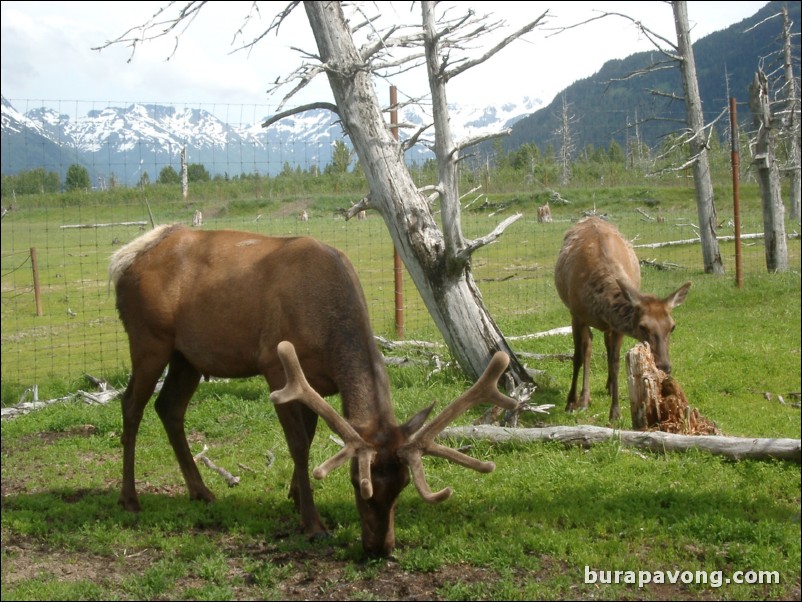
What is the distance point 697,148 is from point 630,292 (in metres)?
9.53

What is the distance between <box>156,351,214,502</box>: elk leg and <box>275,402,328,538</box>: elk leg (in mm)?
912

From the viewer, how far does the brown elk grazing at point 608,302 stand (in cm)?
790

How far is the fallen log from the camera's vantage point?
5.94m

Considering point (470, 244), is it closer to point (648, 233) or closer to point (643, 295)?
point (643, 295)

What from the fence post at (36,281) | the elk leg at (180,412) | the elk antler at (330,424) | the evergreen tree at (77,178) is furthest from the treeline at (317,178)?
the elk antler at (330,424)

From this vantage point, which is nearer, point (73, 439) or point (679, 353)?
point (73, 439)

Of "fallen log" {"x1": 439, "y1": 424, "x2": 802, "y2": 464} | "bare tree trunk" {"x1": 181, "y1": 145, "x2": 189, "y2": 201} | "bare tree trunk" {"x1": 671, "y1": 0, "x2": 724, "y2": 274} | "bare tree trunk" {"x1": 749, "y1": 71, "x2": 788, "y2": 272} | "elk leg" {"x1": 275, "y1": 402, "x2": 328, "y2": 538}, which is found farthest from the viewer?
"bare tree trunk" {"x1": 671, "y1": 0, "x2": 724, "y2": 274}

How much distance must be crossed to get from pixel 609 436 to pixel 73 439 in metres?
5.22

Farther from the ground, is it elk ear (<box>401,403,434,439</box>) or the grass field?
elk ear (<box>401,403,434,439</box>)

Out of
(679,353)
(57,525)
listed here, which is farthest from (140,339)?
(679,353)

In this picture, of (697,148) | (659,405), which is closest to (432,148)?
(659,405)

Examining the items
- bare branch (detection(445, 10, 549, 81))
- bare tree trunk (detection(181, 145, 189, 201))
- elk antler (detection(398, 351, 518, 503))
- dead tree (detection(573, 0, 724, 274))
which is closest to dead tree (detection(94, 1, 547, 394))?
bare branch (detection(445, 10, 549, 81))

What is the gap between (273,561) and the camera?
502 cm

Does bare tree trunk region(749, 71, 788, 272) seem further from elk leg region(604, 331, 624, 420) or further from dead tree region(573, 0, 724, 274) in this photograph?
elk leg region(604, 331, 624, 420)
